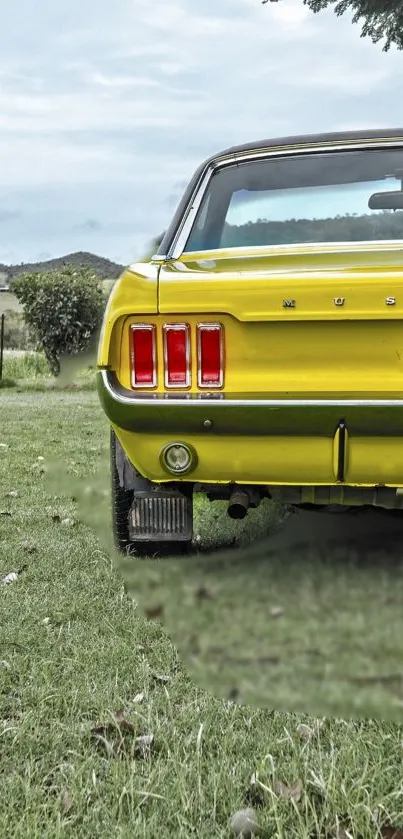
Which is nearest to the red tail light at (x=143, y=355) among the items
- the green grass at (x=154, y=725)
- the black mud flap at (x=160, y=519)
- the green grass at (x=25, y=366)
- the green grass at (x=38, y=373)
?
the black mud flap at (x=160, y=519)

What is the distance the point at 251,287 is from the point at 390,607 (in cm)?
123

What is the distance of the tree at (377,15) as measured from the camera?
17594mm

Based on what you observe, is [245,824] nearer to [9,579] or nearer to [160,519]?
[160,519]

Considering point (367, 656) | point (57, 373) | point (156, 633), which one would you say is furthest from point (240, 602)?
point (57, 373)

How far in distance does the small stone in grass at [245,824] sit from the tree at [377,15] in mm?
17957

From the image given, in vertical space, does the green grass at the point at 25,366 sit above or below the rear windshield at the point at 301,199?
A: below

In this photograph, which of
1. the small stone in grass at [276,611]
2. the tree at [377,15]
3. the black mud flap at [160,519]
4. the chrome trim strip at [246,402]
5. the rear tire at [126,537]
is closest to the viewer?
the chrome trim strip at [246,402]

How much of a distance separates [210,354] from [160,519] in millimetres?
799

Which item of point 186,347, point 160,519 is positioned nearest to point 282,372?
point 186,347

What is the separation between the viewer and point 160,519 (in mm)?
3410

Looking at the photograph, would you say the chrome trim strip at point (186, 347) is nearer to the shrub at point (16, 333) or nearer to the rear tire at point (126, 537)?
the rear tire at point (126, 537)

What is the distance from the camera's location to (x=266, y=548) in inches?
157

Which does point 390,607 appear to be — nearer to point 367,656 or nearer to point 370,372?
point 367,656

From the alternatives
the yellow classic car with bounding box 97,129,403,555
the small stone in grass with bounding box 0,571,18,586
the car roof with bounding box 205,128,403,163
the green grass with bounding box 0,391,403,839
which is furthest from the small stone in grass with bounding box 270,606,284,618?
the car roof with bounding box 205,128,403,163
